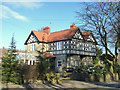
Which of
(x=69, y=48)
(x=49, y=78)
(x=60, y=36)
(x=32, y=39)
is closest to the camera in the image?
(x=49, y=78)

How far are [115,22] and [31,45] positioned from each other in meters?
20.9

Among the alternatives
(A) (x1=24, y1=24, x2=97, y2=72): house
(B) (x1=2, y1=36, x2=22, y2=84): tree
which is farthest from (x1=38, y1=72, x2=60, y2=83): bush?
(A) (x1=24, y1=24, x2=97, y2=72): house

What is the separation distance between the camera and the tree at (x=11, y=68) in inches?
446

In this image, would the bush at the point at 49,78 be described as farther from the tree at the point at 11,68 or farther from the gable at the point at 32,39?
the gable at the point at 32,39

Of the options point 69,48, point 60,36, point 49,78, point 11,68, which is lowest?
point 49,78

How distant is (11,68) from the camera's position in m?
11.6

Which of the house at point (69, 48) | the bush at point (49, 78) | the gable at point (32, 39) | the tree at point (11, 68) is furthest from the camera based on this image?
the gable at point (32, 39)

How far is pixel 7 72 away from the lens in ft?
37.0

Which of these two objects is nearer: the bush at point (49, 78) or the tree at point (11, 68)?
the tree at point (11, 68)

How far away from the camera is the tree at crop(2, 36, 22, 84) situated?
37.1ft

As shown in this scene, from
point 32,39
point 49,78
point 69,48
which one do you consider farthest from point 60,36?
point 49,78

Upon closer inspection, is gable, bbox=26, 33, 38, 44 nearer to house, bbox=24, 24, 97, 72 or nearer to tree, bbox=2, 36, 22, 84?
house, bbox=24, 24, 97, 72

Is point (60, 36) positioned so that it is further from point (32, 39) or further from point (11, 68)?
point (11, 68)

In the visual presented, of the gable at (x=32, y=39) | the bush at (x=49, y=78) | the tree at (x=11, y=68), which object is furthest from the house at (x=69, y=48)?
the tree at (x=11, y=68)
